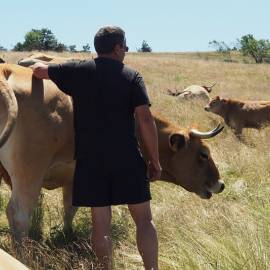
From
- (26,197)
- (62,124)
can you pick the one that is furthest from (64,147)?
(26,197)

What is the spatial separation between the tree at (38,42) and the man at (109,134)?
95024 millimetres

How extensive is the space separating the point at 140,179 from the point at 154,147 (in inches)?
11.3

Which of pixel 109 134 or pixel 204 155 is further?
pixel 204 155

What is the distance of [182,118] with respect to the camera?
54.2 feet

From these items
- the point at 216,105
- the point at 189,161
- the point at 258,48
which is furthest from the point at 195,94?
the point at 258,48

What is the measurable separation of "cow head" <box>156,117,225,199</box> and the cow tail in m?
1.91

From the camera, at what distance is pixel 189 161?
6.95 m

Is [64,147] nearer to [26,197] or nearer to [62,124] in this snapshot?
[62,124]

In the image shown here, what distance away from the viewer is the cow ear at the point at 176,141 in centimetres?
664

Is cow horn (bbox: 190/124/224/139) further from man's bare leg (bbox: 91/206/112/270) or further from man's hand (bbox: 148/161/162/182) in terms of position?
man's bare leg (bbox: 91/206/112/270)

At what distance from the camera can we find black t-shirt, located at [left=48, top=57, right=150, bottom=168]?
15.5 ft

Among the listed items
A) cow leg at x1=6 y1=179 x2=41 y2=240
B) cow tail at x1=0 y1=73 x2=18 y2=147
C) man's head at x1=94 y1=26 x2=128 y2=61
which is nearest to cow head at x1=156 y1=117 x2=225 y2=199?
cow leg at x1=6 y1=179 x2=41 y2=240

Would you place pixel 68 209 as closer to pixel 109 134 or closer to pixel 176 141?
pixel 176 141

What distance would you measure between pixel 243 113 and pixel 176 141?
41.1ft
